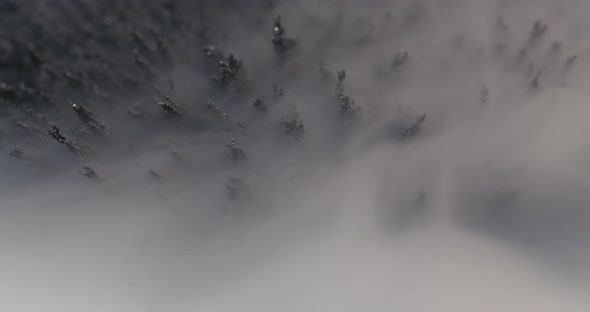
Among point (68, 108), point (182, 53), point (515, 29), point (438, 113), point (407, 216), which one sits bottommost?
point (407, 216)

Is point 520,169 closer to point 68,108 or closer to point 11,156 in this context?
point 68,108

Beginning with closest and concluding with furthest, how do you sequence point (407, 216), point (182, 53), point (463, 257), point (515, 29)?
point (463, 257) → point (407, 216) → point (182, 53) → point (515, 29)

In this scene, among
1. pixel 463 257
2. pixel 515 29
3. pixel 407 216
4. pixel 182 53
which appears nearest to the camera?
pixel 463 257

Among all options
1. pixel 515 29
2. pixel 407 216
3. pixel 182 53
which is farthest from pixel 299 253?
pixel 515 29

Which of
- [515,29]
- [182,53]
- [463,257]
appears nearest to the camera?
[463,257]

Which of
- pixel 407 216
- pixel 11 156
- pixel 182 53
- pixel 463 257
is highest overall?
pixel 182 53

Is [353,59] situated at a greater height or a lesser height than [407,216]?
greater

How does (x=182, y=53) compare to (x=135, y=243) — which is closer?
(x=135, y=243)

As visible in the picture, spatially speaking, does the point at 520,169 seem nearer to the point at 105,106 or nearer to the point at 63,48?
the point at 105,106

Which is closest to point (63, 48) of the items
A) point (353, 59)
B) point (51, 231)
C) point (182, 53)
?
point (182, 53)
